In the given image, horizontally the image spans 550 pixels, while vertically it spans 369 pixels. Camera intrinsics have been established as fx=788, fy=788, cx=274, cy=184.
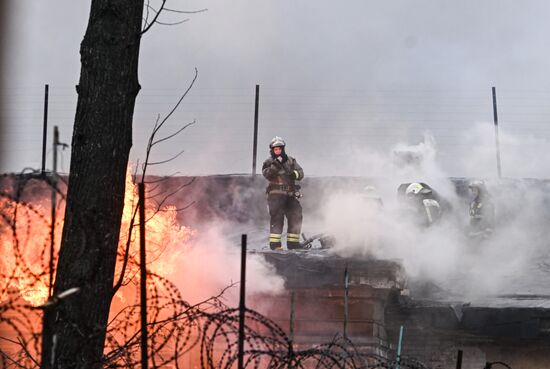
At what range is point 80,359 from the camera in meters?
5.46

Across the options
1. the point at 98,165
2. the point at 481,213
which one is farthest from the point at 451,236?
the point at 98,165

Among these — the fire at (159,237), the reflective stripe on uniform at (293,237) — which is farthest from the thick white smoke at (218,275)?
the reflective stripe on uniform at (293,237)

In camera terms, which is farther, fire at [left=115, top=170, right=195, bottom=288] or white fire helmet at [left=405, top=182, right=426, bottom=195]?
white fire helmet at [left=405, top=182, right=426, bottom=195]

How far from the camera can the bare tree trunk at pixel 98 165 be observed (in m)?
5.59

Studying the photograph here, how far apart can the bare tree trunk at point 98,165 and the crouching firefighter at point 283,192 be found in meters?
7.02

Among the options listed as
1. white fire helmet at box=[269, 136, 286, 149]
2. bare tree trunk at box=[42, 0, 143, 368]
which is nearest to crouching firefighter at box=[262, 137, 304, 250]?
white fire helmet at box=[269, 136, 286, 149]

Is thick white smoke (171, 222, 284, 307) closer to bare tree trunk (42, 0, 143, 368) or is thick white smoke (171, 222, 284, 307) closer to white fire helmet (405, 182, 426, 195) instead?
white fire helmet (405, 182, 426, 195)

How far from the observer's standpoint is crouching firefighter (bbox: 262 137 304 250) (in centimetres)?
1291

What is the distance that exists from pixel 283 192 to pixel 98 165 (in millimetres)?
7391

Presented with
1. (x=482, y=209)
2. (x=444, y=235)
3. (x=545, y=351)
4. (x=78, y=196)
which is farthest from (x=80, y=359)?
(x=482, y=209)

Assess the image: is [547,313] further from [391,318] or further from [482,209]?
[482,209]

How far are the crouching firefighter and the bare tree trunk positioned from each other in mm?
7016

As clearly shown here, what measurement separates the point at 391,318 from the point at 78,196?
7.14 metres

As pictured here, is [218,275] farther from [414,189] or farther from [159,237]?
[414,189]
